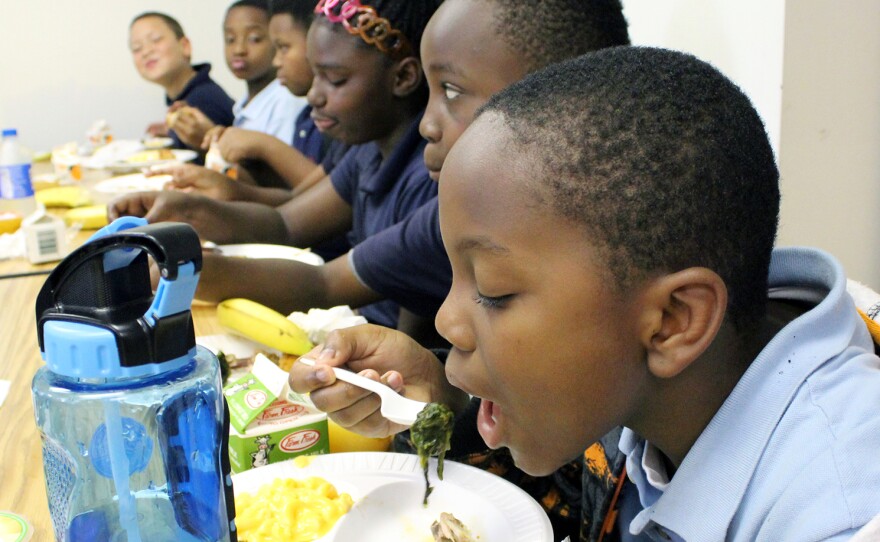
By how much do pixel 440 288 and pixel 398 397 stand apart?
54 centimetres

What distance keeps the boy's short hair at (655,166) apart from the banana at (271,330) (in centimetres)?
75

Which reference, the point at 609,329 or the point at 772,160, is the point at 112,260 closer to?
the point at 609,329

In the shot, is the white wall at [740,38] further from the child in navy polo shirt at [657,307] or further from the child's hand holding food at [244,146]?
the child's hand holding food at [244,146]

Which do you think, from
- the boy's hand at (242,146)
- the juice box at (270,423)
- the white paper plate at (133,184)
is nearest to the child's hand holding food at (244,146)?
the boy's hand at (242,146)

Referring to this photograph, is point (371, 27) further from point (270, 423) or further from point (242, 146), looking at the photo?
point (242, 146)

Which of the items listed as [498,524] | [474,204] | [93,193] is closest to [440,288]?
[498,524]

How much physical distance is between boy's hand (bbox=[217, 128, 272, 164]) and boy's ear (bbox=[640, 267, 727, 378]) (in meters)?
2.28

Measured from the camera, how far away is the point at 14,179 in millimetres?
2479

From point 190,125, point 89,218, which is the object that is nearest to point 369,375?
point 89,218

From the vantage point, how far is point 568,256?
68cm

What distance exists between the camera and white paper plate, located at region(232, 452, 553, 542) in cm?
90

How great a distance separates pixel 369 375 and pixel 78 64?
504cm

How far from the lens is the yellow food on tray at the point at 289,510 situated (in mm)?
877

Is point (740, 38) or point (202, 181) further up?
point (740, 38)
